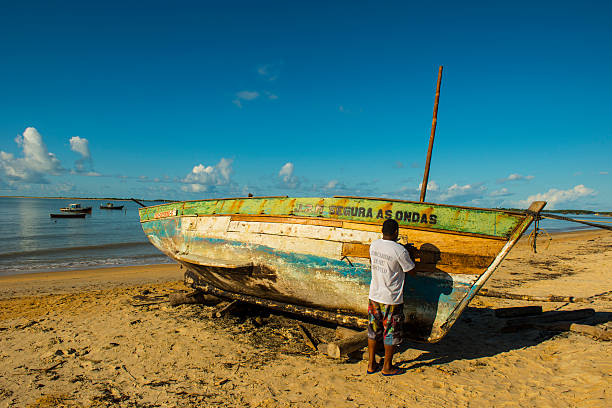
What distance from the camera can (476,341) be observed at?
5328 mm

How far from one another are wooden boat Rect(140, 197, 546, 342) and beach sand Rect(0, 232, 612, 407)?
24.3 inches

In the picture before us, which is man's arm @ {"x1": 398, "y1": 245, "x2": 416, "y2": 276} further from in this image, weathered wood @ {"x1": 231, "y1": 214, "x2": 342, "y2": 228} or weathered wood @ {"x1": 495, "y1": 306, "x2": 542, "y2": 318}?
weathered wood @ {"x1": 495, "y1": 306, "x2": 542, "y2": 318}

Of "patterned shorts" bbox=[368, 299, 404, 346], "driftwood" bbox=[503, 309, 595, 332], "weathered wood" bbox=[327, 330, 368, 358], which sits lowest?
"weathered wood" bbox=[327, 330, 368, 358]

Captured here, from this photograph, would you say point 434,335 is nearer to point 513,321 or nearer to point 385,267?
point 385,267

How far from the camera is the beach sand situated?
11.7ft

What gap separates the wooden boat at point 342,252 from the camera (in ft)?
13.4

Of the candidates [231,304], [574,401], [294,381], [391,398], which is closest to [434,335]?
[391,398]

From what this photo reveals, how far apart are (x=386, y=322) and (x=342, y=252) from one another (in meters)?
1.11

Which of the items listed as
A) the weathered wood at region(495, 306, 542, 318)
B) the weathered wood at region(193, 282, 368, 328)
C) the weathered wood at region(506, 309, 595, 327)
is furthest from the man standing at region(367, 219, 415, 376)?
the weathered wood at region(495, 306, 542, 318)

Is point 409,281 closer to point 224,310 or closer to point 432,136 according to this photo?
point 432,136

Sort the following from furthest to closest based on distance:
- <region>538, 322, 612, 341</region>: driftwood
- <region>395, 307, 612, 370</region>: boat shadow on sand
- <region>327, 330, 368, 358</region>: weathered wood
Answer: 1. <region>538, 322, 612, 341</region>: driftwood
2. <region>395, 307, 612, 370</region>: boat shadow on sand
3. <region>327, 330, 368, 358</region>: weathered wood

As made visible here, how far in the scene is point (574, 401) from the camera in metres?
3.45

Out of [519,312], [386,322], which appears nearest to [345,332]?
[386,322]

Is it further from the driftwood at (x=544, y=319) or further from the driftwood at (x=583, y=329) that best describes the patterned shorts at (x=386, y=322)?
the driftwood at (x=583, y=329)
